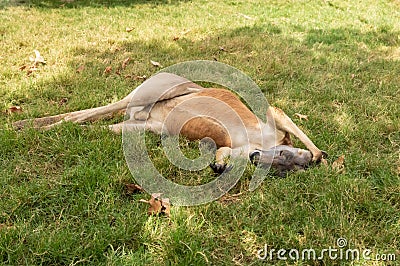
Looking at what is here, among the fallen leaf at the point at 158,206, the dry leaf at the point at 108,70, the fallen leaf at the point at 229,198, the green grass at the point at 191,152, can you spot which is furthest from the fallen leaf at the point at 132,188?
the dry leaf at the point at 108,70

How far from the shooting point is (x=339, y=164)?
3633 mm

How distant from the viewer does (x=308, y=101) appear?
5059 mm

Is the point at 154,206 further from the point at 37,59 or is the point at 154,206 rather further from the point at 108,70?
the point at 37,59

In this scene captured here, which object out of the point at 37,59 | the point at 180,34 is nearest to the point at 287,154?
the point at 37,59

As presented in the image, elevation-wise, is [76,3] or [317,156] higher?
[317,156]

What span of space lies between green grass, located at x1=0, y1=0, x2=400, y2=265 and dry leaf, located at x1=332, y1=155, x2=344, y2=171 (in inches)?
3.2

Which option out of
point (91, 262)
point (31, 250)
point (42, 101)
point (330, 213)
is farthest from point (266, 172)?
point (42, 101)

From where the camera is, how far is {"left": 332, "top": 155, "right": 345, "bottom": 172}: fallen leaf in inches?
140

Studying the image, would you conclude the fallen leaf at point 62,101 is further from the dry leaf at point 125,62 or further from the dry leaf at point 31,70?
the dry leaf at point 125,62

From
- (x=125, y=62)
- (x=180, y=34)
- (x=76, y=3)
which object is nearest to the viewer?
(x=125, y=62)

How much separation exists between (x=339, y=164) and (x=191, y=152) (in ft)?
4.17

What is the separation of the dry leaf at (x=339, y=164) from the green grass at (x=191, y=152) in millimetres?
81

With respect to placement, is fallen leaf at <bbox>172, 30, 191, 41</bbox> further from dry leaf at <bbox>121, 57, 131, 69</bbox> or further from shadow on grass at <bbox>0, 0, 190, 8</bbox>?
shadow on grass at <bbox>0, 0, 190, 8</bbox>

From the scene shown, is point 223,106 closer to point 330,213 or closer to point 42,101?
point 330,213
